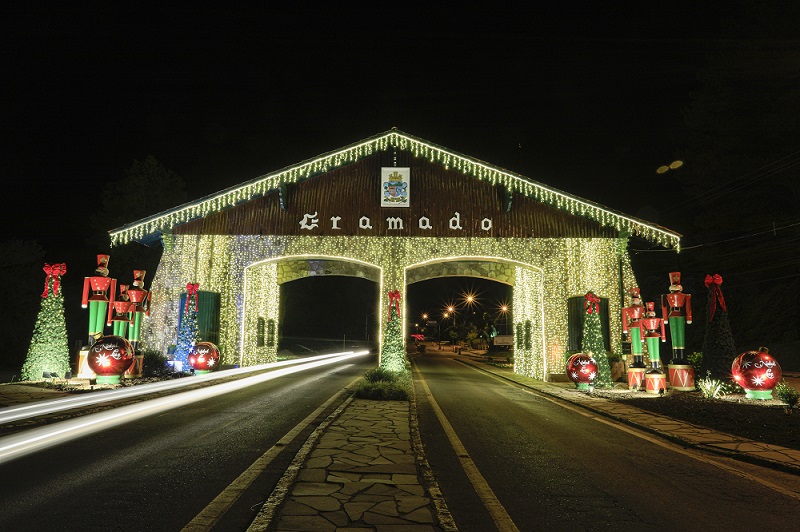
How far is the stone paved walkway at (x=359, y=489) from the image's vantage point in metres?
3.95

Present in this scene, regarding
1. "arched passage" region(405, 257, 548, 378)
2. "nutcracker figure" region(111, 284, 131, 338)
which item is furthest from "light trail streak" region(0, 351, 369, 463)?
"arched passage" region(405, 257, 548, 378)

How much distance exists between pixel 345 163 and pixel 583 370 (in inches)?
492

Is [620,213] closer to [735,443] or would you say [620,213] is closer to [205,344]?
[735,443]

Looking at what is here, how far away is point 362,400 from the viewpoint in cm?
1138

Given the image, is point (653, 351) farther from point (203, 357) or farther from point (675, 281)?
point (203, 357)

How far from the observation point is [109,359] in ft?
49.2

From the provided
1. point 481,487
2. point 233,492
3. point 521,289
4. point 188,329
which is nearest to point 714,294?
point 521,289

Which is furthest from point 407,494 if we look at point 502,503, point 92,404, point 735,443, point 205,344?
point 205,344

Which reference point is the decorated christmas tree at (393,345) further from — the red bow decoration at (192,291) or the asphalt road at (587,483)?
the asphalt road at (587,483)

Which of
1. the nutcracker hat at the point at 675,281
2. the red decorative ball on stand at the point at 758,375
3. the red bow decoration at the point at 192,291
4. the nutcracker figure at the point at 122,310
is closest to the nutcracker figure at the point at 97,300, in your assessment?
the nutcracker figure at the point at 122,310

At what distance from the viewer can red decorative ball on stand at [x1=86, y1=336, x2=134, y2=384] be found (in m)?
14.9

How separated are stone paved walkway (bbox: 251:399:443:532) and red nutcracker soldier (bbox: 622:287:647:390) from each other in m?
10.5

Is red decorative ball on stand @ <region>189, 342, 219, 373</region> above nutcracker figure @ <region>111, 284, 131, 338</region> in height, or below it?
below

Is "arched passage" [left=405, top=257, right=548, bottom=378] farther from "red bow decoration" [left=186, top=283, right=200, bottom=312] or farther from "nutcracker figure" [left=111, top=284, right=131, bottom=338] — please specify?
"nutcracker figure" [left=111, top=284, right=131, bottom=338]
